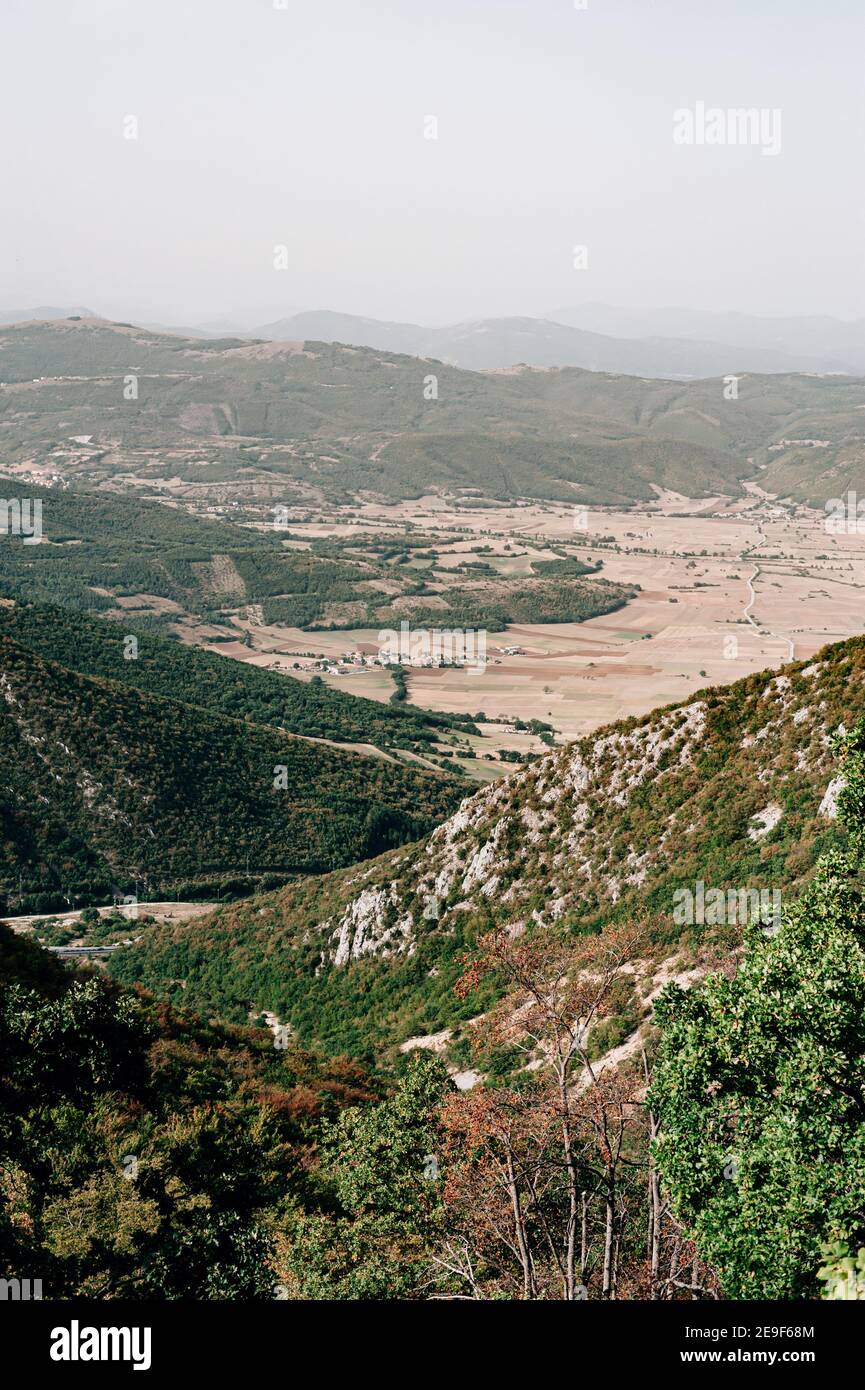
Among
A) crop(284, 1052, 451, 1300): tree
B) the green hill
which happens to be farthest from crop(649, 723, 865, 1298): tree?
the green hill

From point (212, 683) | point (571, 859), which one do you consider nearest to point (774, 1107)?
point (571, 859)

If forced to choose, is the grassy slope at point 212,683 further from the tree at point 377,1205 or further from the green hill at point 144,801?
the tree at point 377,1205

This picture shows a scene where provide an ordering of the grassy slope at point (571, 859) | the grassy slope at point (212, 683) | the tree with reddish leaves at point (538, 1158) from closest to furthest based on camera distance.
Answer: the tree with reddish leaves at point (538, 1158)
the grassy slope at point (571, 859)
the grassy slope at point (212, 683)

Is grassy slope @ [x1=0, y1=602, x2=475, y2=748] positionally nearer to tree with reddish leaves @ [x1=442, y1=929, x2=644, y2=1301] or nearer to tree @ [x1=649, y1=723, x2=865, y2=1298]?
tree with reddish leaves @ [x1=442, y1=929, x2=644, y2=1301]

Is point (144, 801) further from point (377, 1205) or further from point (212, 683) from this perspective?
point (377, 1205)

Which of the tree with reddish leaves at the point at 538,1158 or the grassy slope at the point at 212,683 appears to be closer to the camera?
the tree with reddish leaves at the point at 538,1158

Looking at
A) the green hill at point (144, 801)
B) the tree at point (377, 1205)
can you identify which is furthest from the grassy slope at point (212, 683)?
the tree at point (377, 1205)

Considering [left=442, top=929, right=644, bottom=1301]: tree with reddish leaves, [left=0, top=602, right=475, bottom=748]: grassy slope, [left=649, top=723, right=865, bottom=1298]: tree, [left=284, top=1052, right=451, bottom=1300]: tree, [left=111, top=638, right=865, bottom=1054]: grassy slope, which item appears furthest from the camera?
[left=0, top=602, right=475, bottom=748]: grassy slope

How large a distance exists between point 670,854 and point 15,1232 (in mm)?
24280

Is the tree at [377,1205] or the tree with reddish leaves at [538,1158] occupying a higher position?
the tree with reddish leaves at [538,1158]

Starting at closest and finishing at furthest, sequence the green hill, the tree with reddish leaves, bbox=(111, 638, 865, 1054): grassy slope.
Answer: the tree with reddish leaves
bbox=(111, 638, 865, 1054): grassy slope
the green hill

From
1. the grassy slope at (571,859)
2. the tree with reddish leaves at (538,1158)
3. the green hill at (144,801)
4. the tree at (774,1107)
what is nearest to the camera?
the tree at (774,1107)

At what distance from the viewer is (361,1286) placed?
14.8 metres
